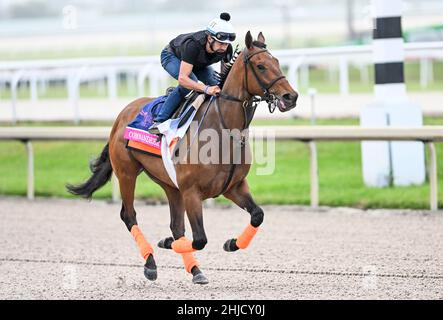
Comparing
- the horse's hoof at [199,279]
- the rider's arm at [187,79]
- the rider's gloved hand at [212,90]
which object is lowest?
the horse's hoof at [199,279]

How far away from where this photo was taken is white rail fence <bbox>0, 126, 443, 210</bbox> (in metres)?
9.98

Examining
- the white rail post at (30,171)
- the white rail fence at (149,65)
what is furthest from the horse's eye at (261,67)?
the white rail post at (30,171)

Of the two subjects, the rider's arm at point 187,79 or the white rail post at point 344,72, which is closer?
the rider's arm at point 187,79

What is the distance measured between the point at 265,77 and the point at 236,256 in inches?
86.4

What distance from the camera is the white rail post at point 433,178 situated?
9945mm

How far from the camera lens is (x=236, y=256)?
8.34m

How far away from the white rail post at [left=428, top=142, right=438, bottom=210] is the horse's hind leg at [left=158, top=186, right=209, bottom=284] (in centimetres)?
330

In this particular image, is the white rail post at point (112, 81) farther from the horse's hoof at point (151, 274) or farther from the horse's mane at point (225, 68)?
the horse's hoof at point (151, 274)

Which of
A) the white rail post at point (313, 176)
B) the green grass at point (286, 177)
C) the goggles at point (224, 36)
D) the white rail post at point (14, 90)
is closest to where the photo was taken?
the goggles at point (224, 36)

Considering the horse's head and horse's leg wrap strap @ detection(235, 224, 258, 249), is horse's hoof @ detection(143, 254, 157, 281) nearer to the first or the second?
horse's leg wrap strap @ detection(235, 224, 258, 249)

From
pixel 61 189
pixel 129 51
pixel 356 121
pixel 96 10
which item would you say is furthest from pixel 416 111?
pixel 96 10

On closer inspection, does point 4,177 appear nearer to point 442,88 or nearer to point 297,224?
point 297,224

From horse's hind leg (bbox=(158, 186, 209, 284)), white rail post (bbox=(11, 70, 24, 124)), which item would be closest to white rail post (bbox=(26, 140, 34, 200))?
white rail post (bbox=(11, 70, 24, 124))
